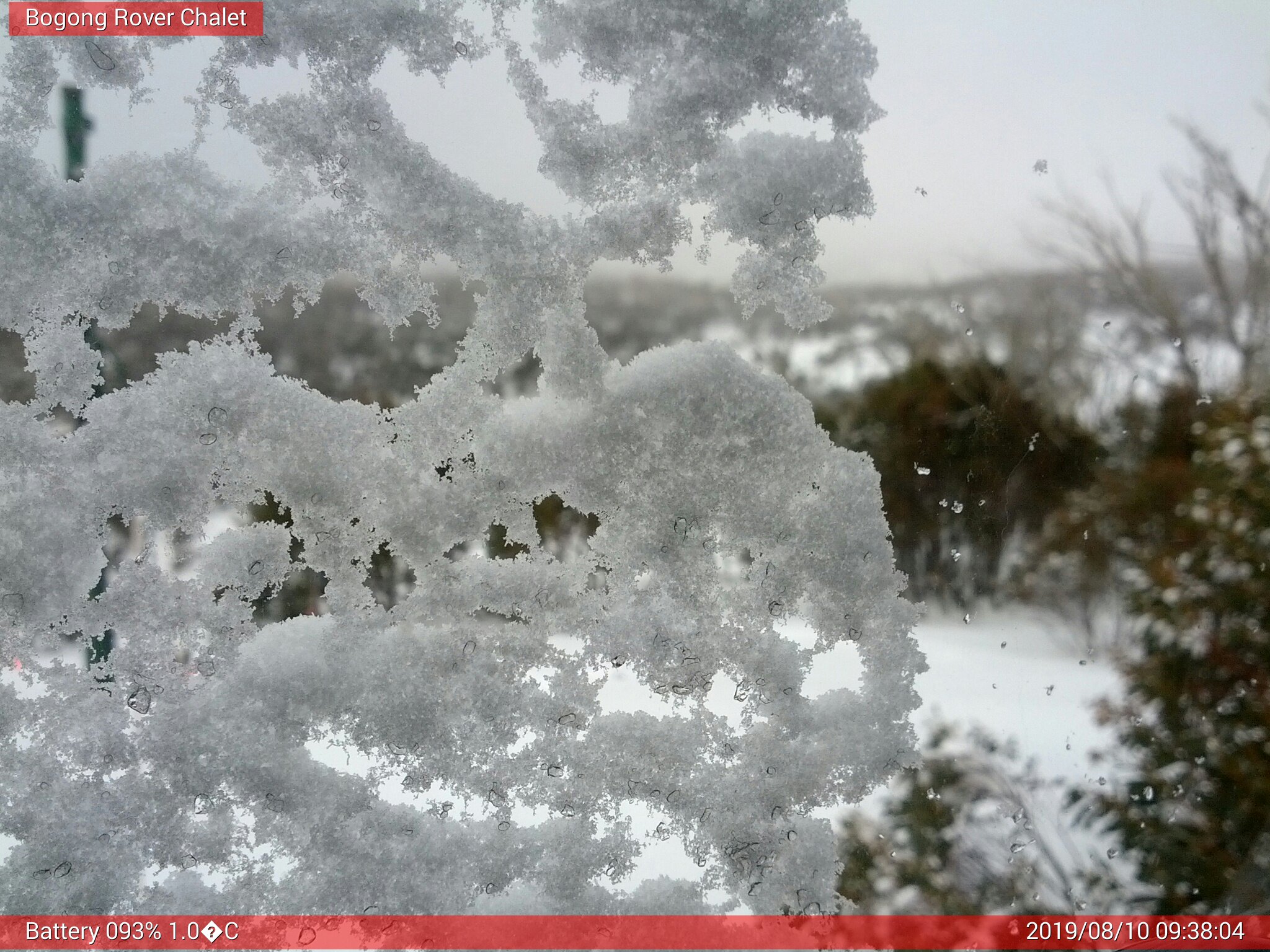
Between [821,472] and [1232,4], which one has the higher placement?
[1232,4]

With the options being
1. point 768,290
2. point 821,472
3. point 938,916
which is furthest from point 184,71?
point 938,916

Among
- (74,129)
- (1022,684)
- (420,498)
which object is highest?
(74,129)

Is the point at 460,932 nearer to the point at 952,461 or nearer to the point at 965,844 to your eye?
the point at 965,844

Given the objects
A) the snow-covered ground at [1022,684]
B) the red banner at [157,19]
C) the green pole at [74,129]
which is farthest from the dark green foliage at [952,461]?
the green pole at [74,129]

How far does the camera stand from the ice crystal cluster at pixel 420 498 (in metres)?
0.67

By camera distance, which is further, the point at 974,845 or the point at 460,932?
the point at 974,845

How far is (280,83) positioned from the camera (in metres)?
0.70

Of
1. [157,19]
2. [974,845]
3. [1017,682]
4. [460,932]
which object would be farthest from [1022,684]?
[157,19]

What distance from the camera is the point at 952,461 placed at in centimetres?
91

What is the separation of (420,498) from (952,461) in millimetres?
601

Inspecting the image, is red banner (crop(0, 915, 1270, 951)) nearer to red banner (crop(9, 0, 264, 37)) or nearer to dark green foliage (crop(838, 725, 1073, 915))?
dark green foliage (crop(838, 725, 1073, 915))

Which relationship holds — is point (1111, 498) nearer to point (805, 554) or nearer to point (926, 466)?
point (926, 466)

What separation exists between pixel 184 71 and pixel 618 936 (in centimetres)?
90

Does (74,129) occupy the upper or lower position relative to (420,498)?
upper
